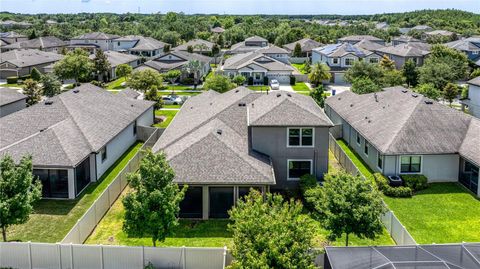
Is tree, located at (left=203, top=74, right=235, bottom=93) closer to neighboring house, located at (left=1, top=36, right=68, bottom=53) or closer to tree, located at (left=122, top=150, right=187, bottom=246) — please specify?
tree, located at (left=122, top=150, right=187, bottom=246)

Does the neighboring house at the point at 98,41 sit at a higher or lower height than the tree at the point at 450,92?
higher

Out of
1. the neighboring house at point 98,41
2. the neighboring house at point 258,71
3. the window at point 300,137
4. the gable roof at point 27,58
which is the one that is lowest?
the window at point 300,137

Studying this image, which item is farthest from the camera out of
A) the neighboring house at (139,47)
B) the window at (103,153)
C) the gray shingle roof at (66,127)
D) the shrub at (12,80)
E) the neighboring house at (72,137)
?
the neighboring house at (139,47)

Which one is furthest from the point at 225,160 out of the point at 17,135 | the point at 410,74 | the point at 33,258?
the point at 410,74

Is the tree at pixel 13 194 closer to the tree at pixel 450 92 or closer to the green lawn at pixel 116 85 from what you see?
the tree at pixel 450 92

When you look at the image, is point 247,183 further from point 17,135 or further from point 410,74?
point 410,74

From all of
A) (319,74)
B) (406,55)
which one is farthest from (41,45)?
(406,55)

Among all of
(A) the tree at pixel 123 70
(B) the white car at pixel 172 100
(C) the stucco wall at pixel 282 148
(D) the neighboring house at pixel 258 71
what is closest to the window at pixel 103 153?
(C) the stucco wall at pixel 282 148

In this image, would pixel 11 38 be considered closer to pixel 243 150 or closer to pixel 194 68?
pixel 194 68
